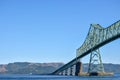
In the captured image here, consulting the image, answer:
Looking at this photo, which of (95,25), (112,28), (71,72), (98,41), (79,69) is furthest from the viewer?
(71,72)

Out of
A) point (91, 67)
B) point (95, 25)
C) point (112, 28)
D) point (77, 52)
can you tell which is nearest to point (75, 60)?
point (77, 52)

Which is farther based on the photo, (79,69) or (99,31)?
(79,69)

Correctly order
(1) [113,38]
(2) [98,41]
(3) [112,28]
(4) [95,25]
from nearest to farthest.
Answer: (1) [113,38] → (3) [112,28] → (2) [98,41] → (4) [95,25]

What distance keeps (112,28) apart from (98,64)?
45.2 m

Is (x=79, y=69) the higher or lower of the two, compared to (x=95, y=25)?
lower

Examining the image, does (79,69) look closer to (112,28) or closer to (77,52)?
(77,52)

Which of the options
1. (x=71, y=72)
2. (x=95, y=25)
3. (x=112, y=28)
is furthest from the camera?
(x=71, y=72)

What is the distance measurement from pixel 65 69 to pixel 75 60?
83.5 ft

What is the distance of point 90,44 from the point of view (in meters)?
151

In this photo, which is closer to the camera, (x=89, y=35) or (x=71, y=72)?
(x=89, y=35)

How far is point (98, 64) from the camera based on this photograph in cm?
15638

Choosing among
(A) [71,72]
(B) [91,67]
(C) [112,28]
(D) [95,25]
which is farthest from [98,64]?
(C) [112,28]

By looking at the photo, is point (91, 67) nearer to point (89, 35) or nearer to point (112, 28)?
point (89, 35)

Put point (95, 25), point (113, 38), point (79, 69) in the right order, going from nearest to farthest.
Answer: point (113, 38)
point (95, 25)
point (79, 69)
